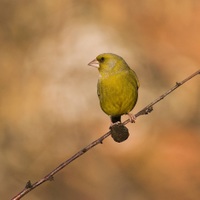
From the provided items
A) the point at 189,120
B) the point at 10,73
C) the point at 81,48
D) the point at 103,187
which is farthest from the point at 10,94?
the point at 189,120

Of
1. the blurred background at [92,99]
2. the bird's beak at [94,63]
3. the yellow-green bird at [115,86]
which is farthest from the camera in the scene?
the blurred background at [92,99]

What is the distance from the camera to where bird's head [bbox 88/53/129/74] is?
3553 mm

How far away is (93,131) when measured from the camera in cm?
1196

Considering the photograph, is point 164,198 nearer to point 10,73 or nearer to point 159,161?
point 159,161

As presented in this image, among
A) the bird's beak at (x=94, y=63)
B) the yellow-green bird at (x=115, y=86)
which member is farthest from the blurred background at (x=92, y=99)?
the bird's beak at (x=94, y=63)

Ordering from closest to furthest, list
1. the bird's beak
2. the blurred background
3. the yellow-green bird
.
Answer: the bird's beak, the yellow-green bird, the blurred background

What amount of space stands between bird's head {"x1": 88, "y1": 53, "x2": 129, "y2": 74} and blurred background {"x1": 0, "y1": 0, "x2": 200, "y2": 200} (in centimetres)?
740

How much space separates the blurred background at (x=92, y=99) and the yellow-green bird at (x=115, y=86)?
290 inches

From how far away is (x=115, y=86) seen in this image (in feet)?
12.2

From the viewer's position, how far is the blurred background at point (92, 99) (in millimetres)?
11508

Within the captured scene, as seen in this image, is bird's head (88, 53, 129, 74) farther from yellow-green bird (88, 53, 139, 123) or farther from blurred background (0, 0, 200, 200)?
blurred background (0, 0, 200, 200)

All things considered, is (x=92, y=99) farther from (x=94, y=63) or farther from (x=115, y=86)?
(x=94, y=63)

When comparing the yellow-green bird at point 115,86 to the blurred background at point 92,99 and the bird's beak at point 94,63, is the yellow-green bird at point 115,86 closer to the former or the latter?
the bird's beak at point 94,63

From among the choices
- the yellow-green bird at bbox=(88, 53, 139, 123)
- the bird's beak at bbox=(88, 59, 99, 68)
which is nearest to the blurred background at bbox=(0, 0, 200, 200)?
the yellow-green bird at bbox=(88, 53, 139, 123)
